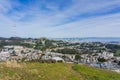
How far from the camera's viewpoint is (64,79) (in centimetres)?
1342

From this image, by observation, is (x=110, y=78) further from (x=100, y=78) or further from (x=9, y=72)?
(x=9, y=72)

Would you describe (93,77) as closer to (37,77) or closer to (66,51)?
(37,77)

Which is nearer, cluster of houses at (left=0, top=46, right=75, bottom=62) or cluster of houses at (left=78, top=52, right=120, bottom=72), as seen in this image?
cluster of houses at (left=0, top=46, right=75, bottom=62)

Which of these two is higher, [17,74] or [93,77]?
[17,74]

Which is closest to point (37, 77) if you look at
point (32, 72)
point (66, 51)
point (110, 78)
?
point (32, 72)

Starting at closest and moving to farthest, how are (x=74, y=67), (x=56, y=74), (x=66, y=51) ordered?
(x=56, y=74) < (x=74, y=67) < (x=66, y=51)

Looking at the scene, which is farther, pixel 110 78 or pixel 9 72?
pixel 110 78

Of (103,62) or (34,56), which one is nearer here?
(34,56)

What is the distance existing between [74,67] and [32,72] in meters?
5.92

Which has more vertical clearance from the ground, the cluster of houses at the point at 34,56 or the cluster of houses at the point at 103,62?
the cluster of houses at the point at 34,56

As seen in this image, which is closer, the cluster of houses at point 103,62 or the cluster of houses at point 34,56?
the cluster of houses at point 34,56

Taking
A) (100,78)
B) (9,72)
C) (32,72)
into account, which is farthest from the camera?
(100,78)

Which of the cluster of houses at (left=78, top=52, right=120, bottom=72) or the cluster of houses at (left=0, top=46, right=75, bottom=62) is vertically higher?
the cluster of houses at (left=0, top=46, right=75, bottom=62)

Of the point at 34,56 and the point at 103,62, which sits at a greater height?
the point at 34,56
